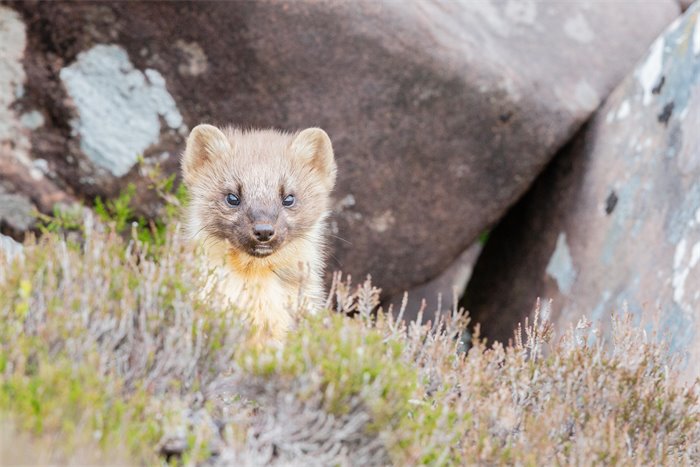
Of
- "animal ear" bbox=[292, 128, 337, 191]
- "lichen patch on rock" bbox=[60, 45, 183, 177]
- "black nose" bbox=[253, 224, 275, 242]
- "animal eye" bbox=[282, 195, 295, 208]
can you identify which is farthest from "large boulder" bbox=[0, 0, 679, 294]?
"black nose" bbox=[253, 224, 275, 242]

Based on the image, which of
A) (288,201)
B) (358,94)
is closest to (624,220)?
(358,94)

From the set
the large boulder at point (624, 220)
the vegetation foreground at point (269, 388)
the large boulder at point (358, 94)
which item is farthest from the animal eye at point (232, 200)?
the large boulder at point (624, 220)

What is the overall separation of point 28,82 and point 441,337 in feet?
14.6

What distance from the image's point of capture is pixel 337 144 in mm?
8273

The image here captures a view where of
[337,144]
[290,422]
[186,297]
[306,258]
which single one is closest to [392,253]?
[337,144]

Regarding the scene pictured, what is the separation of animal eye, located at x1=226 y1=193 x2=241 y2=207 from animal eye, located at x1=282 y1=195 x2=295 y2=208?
32 centimetres

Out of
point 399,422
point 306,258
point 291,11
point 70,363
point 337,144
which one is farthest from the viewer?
point 337,144

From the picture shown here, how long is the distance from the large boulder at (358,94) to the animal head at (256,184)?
1117 millimetres

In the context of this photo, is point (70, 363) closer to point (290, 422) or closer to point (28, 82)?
point (290, 422)

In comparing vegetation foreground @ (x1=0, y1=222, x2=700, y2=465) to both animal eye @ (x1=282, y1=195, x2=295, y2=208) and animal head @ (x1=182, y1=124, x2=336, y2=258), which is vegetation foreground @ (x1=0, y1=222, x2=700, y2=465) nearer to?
animal head @ (x1=182, y1=124, x2=336, y2=258)

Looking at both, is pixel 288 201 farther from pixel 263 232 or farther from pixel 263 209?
pixel 263 232

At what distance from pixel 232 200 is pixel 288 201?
401 mm

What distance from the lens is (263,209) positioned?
6.25m

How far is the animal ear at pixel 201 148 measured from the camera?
662 cm
